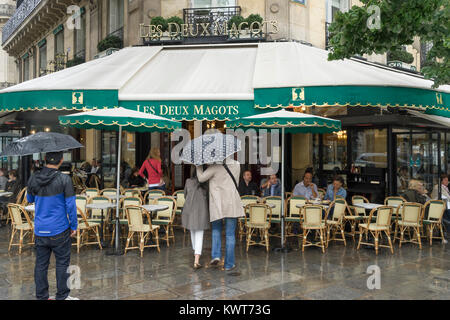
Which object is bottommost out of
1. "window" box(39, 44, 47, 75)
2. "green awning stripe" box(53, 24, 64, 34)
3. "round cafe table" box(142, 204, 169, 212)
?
"round cafe table" box(142, 204, 169, 212)

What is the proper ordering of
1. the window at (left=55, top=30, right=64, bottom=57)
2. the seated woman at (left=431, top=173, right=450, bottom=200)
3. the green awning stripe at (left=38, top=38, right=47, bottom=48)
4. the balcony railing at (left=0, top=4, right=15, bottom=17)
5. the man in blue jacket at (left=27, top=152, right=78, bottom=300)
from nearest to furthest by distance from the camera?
the man in blue jacket at (left=27, top=152, right=78, bottom=300), the seated woman at (left=431, top=173, right=450, bottom=200), the window at (left=55, top=30, right=64, bottom=57), the green awning stripe at (left=38, top=38, right=47, bottom=48), the balcony railing at (left=0, top=4, right=15, bottom=17)

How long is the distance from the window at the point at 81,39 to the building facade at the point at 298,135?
0.04 meters

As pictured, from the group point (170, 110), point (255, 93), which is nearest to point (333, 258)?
point (255, 93)

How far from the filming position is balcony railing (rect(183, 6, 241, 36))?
37.7 ft

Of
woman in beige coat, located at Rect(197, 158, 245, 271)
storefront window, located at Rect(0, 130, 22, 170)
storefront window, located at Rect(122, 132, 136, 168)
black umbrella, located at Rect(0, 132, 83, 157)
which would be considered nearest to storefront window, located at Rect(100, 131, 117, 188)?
storefront window, located at Rect(122, 132, 136, 168)

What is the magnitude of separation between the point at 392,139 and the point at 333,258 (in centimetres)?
442

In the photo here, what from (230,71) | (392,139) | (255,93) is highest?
(230,71)

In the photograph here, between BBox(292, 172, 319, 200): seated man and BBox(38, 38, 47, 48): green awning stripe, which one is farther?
BBox(38, 38, 47, 48): green awning stripe

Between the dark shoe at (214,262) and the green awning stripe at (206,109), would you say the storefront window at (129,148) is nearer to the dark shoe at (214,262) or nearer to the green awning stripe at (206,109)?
the green awning stripe at (206,109)

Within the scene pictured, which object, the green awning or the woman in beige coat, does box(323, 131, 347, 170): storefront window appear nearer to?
the green awning

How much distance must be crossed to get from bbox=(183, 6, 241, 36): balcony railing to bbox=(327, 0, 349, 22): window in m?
3.27

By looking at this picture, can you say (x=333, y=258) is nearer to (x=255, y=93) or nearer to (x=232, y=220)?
(x=232, y=220)

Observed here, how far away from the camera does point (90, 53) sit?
52.1ft


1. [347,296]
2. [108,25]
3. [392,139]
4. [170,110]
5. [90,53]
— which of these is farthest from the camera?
[90,53]
